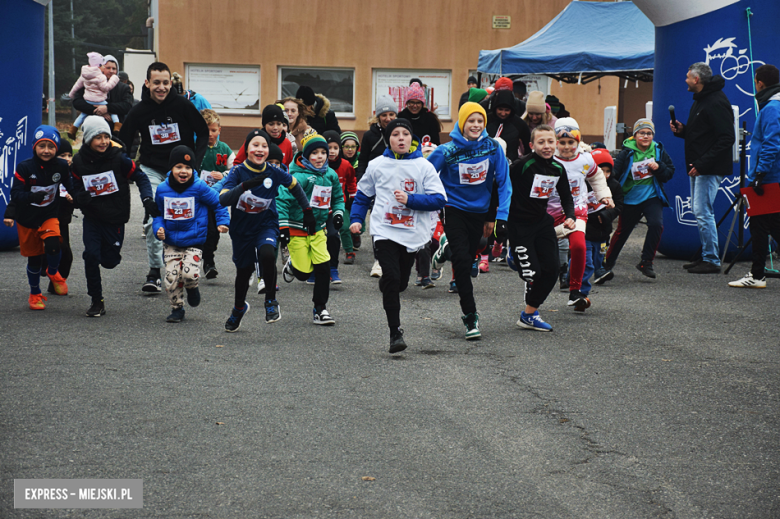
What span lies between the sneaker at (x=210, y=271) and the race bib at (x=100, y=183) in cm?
227

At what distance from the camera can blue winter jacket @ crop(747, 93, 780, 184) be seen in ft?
31.4

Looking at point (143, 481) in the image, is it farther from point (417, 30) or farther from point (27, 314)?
point (417, 30)

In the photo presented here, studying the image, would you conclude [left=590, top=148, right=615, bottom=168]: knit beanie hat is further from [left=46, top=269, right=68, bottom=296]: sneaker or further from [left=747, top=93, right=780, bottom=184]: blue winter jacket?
[left=46, top=269, right=68, bottom=296]: sneaker

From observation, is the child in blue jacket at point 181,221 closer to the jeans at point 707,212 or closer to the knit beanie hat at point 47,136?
the knit beanie hat at point 47,136

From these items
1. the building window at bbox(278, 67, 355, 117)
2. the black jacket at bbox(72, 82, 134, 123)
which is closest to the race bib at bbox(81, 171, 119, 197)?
the black jacket at bbox(72, 82, 134, 123)

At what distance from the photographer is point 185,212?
25.0 feet

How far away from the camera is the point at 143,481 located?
13.1 ft

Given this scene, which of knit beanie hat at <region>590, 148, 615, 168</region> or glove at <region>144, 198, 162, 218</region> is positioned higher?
knit beanie hat at <region>590, 148, 615, 168</region>

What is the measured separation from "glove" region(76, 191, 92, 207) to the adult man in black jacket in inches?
279

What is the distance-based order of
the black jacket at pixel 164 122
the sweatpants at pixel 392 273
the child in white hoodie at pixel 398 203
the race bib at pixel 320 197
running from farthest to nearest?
the black jacket at pixel 164 122
the race bib at pixel 320 197
the child in white hoodie at pixel 398 203
the sweatpants at pixel 392 273

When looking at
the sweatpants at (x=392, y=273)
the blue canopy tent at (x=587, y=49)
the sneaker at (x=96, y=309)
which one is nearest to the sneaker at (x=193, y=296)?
the sneaker at (x=96, y=309)

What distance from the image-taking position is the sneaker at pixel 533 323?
7594 millimetres

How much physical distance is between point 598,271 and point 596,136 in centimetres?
1861

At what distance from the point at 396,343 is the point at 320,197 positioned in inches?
96.5
